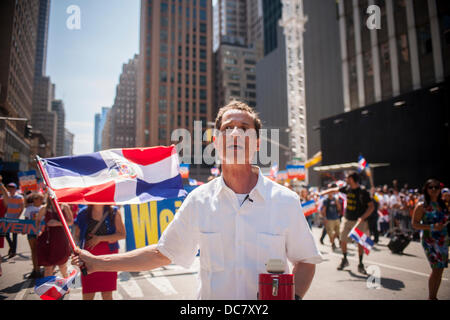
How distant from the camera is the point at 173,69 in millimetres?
97125

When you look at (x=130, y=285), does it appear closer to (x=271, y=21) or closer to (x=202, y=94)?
(x=202, y=94)

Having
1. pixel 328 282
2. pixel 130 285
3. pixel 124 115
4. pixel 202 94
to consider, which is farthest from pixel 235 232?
pixel 124 115

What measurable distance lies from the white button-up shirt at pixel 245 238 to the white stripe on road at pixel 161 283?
459 cm

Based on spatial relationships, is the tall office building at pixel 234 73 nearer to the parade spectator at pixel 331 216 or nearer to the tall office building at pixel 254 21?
the tall office building at pixel 254 21

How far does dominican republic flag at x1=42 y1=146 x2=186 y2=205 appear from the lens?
2.66m

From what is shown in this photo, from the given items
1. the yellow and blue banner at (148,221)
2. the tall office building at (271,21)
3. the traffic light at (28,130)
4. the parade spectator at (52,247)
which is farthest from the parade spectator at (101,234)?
the tall office building at (271,21)

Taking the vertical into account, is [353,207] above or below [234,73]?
below

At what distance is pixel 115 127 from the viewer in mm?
157875

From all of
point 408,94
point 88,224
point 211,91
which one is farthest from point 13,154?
point 211,91

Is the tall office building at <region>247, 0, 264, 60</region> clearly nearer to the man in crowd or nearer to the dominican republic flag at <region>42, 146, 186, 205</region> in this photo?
the man in crowd

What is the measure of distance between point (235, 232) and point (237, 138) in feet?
1.80
